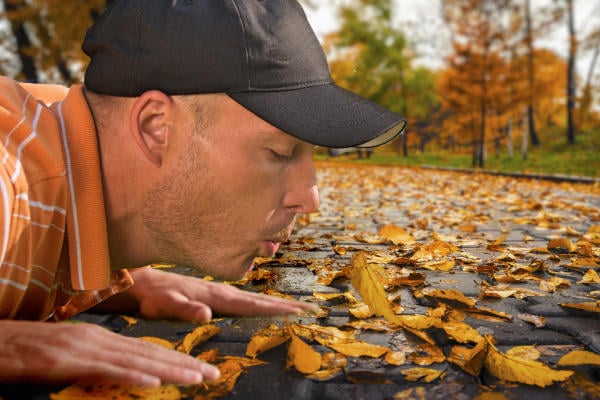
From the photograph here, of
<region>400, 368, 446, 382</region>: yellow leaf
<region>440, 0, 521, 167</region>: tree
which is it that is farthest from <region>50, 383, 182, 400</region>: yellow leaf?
<region>440, 0, 521, 167</region>: tree

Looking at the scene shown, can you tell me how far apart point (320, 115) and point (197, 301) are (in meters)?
Answer: 1.07

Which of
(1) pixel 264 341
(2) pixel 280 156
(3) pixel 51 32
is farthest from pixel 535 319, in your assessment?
(3) pixel 51 32

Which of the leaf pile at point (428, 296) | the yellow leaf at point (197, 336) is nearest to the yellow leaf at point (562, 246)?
the leaf pile at point (428, 296)

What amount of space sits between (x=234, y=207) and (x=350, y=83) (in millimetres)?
33286

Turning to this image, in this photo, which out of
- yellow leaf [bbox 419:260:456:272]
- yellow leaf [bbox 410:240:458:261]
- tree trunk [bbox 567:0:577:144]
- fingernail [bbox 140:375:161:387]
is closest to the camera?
fingernail [bbox 140:375:161:387]

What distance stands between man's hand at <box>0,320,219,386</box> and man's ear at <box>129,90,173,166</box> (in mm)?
609

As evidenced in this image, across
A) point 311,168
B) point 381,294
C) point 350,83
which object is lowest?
point 381,294

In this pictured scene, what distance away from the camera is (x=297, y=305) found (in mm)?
2221

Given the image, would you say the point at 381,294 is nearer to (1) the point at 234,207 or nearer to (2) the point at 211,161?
(1) the point at 234,207

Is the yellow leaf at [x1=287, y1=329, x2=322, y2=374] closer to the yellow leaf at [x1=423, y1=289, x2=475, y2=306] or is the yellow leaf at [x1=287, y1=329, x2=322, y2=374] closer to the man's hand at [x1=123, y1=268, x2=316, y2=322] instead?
the man's hand at [x1=123, y1=268, x2=316, y2=322]

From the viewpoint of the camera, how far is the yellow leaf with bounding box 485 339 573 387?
1.55m

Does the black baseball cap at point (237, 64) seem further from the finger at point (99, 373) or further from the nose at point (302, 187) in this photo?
the finger at point (99, 373)

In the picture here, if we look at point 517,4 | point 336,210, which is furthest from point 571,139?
point 336,210

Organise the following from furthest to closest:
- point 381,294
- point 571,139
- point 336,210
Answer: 1. point 571,139
2. point 336,210
3. point 381,294
